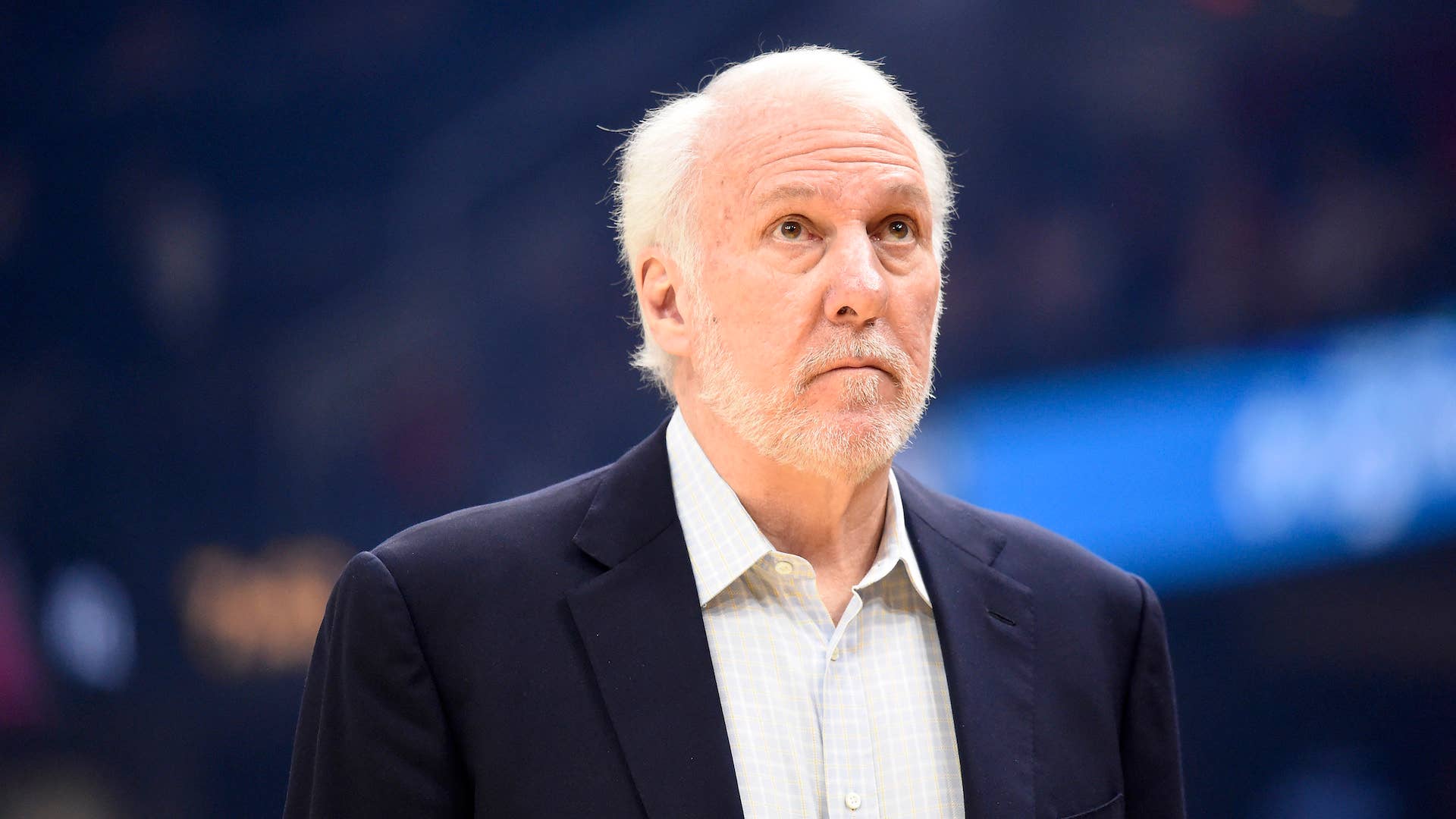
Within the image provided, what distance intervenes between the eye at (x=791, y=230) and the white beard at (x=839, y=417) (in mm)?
168

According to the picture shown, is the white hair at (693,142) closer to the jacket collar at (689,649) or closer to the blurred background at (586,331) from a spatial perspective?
the jacket collar at (689,649)

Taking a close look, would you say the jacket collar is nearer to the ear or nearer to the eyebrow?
the ear

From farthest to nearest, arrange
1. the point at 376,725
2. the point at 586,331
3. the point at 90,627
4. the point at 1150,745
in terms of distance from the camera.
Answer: the point at 586,331 → the point at 90,627 → the point at 1150,745 → the point at 376,725

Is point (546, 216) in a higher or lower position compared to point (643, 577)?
higher

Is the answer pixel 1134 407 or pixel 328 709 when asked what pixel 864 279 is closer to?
pixel 328 709

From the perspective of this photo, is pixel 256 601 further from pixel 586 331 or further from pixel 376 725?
pixel 376 725

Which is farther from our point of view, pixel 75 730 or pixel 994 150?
pixel 994 150

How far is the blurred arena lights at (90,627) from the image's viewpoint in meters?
A: 2.44

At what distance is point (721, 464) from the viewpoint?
1.84 m

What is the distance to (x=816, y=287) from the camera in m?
1.72

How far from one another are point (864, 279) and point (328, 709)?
93cm

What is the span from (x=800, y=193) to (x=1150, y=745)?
1026 mm

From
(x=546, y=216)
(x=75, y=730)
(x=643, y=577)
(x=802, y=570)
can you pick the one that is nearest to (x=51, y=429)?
(x=75, y=730)

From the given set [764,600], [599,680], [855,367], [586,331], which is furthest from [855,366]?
[586,331]
